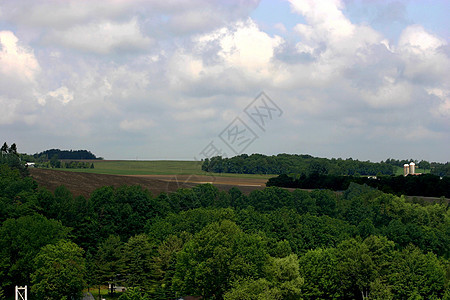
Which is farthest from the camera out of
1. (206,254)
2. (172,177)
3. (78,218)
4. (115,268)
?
(172,177)

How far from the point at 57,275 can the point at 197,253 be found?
70.3 ft

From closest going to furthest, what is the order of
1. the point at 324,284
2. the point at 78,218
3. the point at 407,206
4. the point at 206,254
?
the point at 206,254
the point at 324,284
the point at 78,218
the point at 407,206

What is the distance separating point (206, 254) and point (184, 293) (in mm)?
8258

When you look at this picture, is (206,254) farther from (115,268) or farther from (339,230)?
(339,230)

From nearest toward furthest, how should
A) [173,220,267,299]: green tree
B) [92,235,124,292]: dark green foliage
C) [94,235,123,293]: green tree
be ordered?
[173,220,267,299]: green tree < [92,235,124,292]: dark green foliage < [94,235,123,293]: green tree

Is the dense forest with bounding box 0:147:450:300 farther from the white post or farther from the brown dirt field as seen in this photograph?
the brown dirt field

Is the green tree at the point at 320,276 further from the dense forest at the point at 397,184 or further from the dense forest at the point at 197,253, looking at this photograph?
the dense forest at the point at 397,184

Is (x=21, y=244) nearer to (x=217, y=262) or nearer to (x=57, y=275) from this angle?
(x=57, y=275)

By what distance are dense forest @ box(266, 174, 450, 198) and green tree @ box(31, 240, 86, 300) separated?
121436 mm

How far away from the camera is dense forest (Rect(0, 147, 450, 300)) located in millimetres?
78562

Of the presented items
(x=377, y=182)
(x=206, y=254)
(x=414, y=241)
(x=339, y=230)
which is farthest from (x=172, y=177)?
(x=206, y=254)

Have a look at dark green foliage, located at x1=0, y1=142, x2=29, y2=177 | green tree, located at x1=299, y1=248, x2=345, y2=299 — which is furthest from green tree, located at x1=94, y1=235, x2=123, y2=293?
dark green foliage, located at x1=0, y1=142, x2=29, y2=177

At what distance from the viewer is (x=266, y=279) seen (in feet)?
263

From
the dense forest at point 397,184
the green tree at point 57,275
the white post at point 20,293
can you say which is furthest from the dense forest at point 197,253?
the dense forest at point 397,184
